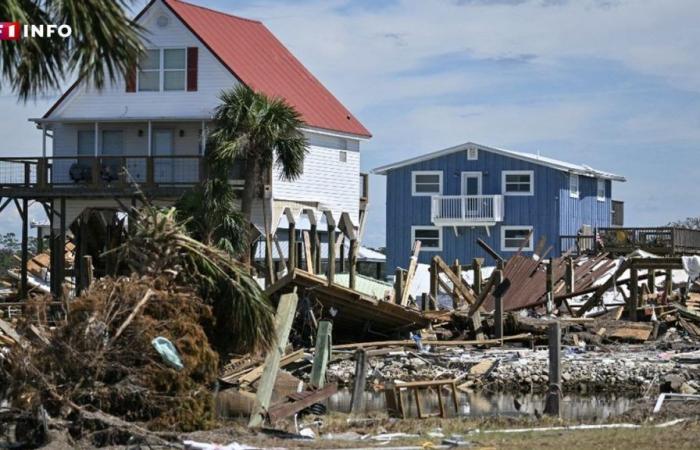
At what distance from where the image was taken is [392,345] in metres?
36.2

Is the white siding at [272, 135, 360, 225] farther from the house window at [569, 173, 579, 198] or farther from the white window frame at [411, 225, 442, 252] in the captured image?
the house window at [569, 173, 579, 198]

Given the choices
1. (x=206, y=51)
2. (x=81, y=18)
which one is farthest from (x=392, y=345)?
(x=81, y=18)

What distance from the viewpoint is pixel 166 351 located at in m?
19.0

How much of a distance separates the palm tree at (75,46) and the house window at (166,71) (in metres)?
30.0

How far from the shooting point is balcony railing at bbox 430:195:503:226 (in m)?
66.8

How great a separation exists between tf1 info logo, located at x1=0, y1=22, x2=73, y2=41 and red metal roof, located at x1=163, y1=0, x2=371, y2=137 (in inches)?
1165

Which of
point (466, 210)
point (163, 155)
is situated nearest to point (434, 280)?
point (163, 155)

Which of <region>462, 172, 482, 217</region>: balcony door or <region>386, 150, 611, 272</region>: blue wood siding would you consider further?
<region>462, 172, 482, 217</region>: balcony door


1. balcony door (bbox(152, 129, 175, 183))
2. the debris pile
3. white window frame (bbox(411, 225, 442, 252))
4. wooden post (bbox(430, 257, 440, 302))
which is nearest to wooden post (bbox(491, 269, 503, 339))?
wooden post (bbox(430, 257, 440, 302))

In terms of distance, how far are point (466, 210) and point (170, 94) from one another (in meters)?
25.7

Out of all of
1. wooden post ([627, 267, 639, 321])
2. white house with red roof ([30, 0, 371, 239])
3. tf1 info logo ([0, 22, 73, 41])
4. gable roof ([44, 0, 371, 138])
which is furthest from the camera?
gable roof ([44, 0, 371, 138])

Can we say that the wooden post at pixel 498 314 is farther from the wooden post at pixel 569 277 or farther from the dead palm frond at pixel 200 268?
the dead palm frond at pixel 200 268

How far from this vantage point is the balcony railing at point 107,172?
43.0 metres

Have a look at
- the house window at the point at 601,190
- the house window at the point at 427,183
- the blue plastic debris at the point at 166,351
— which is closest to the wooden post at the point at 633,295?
the blue plastic debris at the point at 166,351
